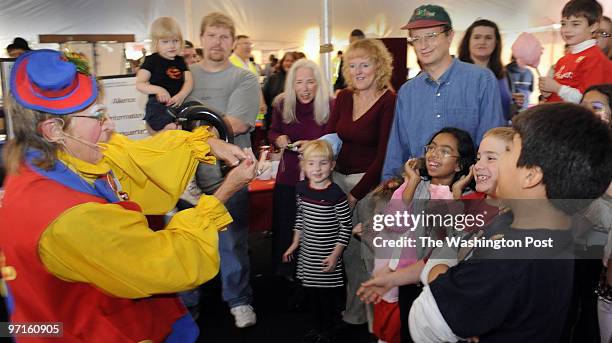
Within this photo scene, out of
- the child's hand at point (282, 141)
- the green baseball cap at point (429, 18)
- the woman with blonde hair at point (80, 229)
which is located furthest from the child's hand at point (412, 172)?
the child's hand at point (282, 141)

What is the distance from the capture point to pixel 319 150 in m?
Answer: 3.11

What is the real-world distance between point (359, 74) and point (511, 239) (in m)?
1.96

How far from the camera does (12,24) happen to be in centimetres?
852

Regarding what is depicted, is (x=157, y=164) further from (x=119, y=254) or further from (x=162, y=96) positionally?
(x=162, y=96)

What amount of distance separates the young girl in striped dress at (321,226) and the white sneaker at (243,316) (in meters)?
0.64

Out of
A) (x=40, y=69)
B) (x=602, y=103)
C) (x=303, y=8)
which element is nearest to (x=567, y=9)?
(x=602, y=103)

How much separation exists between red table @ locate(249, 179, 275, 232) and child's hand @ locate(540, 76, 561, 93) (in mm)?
2333

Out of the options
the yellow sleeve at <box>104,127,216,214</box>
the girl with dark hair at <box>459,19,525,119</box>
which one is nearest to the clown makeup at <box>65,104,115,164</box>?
the yellow sleeve at <box>104,127,216,214</box>

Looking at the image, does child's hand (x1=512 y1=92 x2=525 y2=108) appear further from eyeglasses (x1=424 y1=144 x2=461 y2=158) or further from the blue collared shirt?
eyeglasses (x1=424 y1=144 x2=461 y2=158)

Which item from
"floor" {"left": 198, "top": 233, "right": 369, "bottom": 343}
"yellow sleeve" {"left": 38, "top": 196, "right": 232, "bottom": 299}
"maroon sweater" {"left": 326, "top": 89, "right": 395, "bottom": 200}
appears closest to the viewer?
"yellow sleeve" {"left": 38, "top": 196, "right": 232, "bottom": 299}

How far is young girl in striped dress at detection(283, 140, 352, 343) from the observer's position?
10.1ft

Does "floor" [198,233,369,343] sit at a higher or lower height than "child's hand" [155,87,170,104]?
lower

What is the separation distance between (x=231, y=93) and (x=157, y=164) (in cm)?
143

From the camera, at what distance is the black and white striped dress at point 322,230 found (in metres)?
3.08
